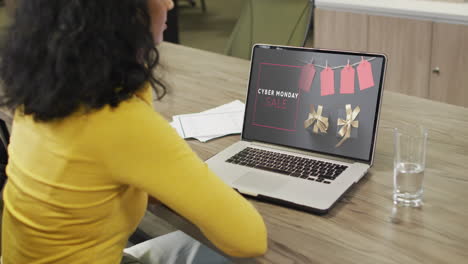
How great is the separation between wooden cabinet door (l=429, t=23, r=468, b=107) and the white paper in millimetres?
1563

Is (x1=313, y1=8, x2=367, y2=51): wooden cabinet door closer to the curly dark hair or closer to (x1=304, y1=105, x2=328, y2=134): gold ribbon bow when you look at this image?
(x1=304, y1=105, x2=328, y2=134): gold ribbon bow

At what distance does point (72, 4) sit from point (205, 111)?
0.91m

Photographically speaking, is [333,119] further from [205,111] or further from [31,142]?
[31,142]

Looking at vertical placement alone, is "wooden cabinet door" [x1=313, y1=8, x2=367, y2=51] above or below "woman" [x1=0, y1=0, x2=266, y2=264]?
below

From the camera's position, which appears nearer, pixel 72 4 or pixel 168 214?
pixel 72 4

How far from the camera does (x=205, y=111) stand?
1781 millimetres

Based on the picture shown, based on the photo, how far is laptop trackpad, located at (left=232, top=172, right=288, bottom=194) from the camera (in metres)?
1.24

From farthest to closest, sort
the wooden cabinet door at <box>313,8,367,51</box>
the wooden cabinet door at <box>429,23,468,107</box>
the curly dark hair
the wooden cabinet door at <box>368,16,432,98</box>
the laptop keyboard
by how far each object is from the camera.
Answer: the wooden cabinet door at <box>313,8,367,51</box>
the wooden cabinet door at <box>368,16,432,98</box>
the wooden cabinet door at <box>429,23,468,107</box>
the laptop keyboard
the curly dark hair

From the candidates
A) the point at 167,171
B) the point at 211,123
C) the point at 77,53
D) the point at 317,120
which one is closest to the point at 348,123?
the point at 317,120

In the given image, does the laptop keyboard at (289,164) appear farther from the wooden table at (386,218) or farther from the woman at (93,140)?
the woman at (93,140)

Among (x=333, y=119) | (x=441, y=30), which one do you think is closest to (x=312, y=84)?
(x=333, y=119)

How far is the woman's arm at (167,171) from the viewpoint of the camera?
938mm

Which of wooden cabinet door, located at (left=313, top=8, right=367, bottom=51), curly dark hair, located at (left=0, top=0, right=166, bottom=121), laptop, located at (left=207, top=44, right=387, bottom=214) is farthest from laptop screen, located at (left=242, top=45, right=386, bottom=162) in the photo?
wooden cabinet door, located at (left=313, top=8, right=367, bottom=51)

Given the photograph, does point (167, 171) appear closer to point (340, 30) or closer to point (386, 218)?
point (386, 218)
